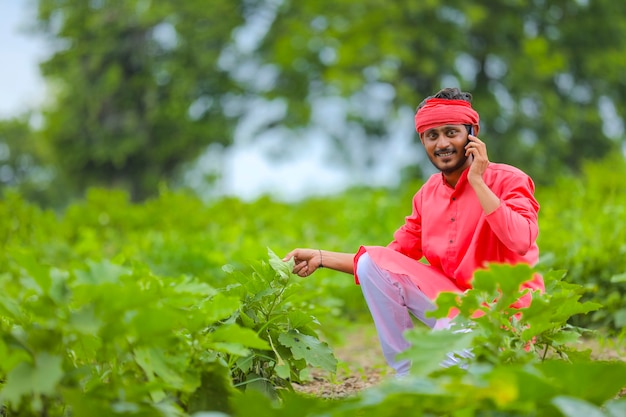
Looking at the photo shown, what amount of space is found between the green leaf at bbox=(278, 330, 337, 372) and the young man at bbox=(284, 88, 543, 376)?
1.15 ft

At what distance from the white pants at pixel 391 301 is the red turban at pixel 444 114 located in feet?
1.93

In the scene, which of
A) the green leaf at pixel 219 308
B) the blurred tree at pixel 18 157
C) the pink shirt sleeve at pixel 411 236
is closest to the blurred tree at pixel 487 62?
the pink shirt sleeve at pixel 411 236

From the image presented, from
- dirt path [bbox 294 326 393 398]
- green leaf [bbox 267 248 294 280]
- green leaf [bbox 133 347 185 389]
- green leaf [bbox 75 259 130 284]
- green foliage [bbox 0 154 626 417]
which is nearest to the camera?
green foliage [bbox 0 154 626 417]

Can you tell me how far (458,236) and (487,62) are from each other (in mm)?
16004

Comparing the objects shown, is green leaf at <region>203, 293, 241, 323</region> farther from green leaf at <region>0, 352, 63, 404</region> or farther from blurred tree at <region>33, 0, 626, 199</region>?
blurred tree at <region>33, 0, 626, 199</region>

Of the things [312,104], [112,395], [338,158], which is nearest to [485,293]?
[112,395]

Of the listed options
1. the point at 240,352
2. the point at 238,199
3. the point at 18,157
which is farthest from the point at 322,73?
the point at 18,157

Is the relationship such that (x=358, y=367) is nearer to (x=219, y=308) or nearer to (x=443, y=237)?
(x=443, y=237)

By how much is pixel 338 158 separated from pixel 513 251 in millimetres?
18229

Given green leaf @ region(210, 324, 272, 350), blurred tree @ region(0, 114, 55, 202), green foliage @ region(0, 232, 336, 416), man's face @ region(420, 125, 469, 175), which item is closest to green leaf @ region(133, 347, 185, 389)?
green foliage @ region(0, 232, 336, 416)

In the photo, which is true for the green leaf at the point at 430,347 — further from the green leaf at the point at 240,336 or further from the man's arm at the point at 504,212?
the man's arm at the point at 504,212

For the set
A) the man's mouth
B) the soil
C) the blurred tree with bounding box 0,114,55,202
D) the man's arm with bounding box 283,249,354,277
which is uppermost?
the man's mouth

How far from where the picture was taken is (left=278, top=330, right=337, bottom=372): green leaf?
3.00 metres

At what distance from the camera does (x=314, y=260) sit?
337cm
